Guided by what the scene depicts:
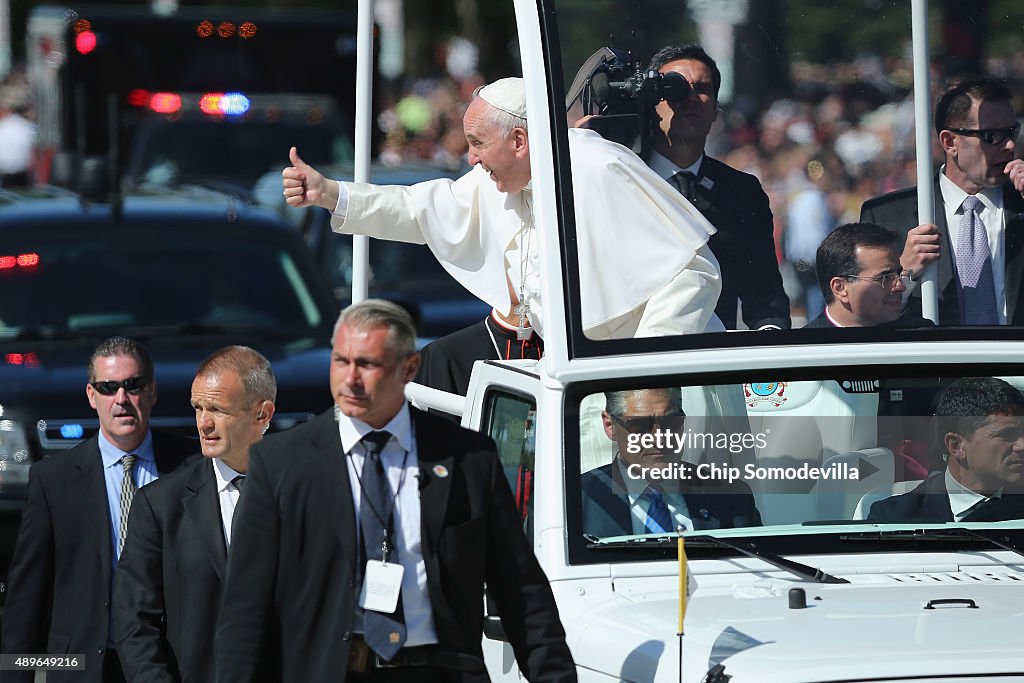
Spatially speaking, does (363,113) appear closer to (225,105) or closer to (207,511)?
(207,511)

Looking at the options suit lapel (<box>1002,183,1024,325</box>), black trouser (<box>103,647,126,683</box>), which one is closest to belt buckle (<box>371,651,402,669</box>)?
black trouser (<box>103,647,126,683</box>)

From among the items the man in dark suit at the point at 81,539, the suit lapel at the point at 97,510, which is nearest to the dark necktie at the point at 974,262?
the man in dark suit at the point at 81,539

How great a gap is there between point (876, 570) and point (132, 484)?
7.94 feet

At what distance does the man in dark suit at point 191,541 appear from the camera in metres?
5.06

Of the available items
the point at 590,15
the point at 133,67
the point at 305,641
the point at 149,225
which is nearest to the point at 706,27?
the point at 590,15

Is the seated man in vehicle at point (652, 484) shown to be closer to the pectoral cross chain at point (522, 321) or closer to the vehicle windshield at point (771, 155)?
the vehicle windshield at point (771, 155)

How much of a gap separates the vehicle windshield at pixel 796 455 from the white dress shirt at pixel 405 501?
2.09 feet

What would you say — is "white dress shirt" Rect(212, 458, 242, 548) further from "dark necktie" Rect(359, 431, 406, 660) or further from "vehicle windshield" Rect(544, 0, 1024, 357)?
"vehicle windshield" Rect(544, 0, 1024, 357)

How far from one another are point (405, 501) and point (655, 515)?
0.85 m

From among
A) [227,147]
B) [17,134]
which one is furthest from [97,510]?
[17,134]

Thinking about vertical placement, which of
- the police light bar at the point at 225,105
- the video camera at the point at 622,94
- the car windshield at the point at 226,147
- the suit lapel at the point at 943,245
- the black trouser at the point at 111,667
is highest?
the police light bar at the point at 225,105

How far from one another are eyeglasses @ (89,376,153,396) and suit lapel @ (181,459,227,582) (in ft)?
2.80

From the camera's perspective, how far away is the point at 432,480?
14.3 feet

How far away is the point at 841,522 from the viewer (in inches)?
196
